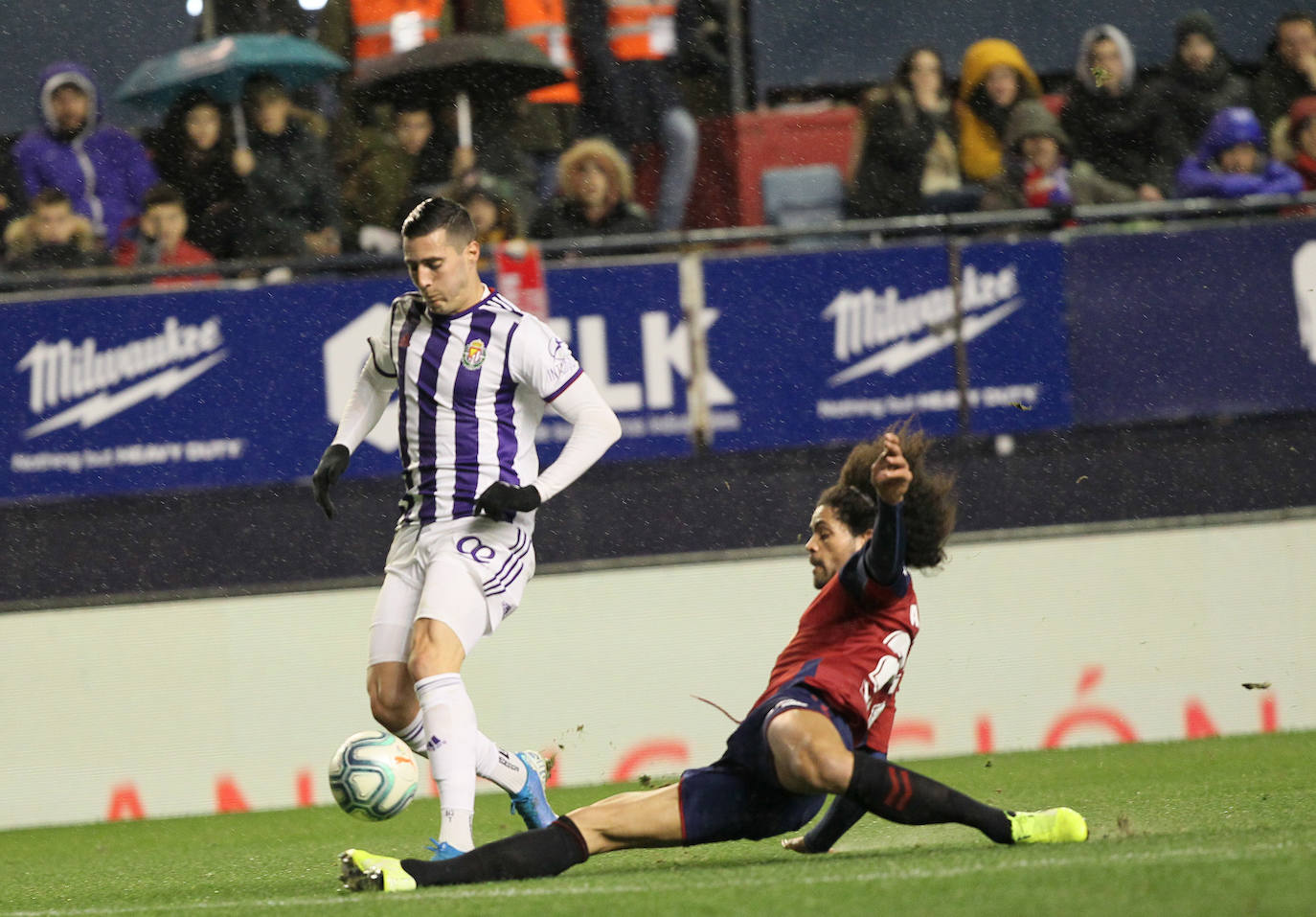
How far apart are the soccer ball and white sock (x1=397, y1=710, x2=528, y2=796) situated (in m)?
0.09

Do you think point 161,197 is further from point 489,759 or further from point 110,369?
point 489,759

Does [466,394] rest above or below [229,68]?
below

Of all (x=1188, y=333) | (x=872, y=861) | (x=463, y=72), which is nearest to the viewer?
(x=872, y=861)

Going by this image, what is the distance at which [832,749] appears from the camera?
455 centimetres

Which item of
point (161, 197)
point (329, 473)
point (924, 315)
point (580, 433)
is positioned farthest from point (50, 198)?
point (580, 433)

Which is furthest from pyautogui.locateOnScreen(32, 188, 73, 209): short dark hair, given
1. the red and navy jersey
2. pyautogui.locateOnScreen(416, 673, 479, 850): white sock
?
the red and navy jersey

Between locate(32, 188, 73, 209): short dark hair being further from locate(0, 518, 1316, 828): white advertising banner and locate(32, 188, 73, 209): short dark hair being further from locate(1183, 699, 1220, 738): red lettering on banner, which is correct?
locate(1183, 699, 1220, 738): red lettering on banner

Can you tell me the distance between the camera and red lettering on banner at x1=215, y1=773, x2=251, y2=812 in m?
8.59

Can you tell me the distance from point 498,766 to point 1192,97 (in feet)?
23.0

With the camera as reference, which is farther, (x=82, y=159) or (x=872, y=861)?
(x=82, y=159)

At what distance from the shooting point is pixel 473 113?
10.4 meters

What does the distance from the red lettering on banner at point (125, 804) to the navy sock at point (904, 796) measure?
497 centimetres

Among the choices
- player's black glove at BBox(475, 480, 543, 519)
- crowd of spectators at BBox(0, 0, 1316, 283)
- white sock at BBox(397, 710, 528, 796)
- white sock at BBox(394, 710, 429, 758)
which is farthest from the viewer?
crowd of spectators at BBox(0, 0, 1316, 283)

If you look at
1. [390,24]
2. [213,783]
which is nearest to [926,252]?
[390,24]
